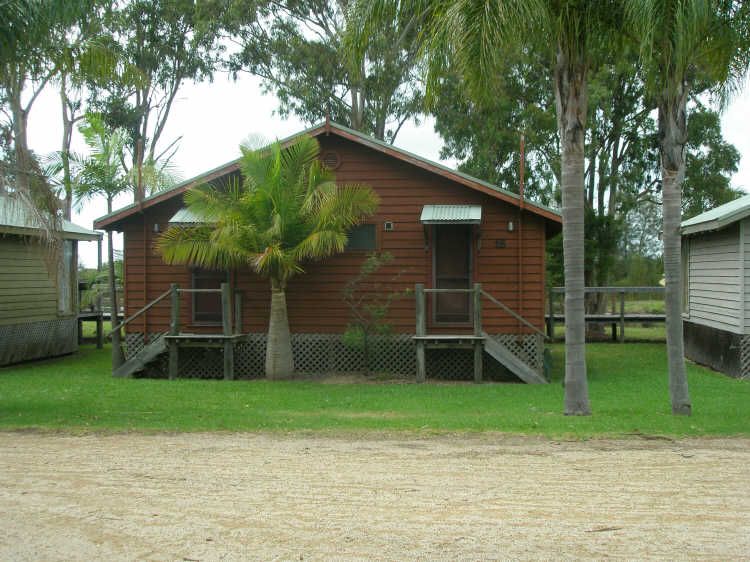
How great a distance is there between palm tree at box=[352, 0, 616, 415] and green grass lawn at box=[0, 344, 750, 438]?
3.99 feet

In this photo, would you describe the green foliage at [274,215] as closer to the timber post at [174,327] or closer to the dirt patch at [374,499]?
the timber post at [174,327]

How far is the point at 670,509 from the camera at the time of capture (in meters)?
6.12

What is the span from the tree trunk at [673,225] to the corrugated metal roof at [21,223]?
315 inches

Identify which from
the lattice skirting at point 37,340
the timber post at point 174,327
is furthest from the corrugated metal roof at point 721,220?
the lattice skirting at point 37,340

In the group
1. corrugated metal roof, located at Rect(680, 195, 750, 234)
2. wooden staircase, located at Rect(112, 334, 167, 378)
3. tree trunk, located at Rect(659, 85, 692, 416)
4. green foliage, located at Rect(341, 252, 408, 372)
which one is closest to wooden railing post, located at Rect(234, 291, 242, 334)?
wooden staircase, located at Rect(112, 334, 167, 378)

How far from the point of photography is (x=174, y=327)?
49.4 ft

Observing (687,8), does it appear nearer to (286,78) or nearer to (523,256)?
(523,256)

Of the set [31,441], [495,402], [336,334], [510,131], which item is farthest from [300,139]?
[510,131]

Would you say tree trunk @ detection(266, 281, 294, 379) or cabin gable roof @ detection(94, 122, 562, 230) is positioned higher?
cabin gable roof @ detection(94, 122, 562, 230)

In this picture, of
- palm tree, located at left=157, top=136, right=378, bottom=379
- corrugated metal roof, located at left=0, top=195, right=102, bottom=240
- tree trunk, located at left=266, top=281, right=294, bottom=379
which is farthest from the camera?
tree trunk, located at left=266, top=281, right=294, bottom=379

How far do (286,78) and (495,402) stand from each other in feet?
65.6

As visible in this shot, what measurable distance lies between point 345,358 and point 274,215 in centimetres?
342

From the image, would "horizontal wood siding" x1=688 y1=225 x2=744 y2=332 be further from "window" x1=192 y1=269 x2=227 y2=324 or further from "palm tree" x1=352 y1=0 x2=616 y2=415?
"window" x1=192 y1=269 x2=227 y2=324

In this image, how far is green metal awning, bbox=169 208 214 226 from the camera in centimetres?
1427
